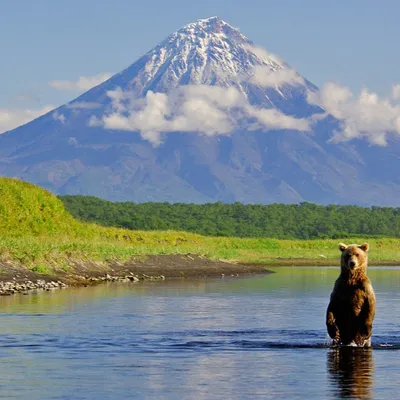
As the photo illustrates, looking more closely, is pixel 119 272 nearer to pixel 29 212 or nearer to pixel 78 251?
pixel 78 251

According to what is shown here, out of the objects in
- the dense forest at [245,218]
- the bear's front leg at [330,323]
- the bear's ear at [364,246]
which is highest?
the dense forest at [245,218]

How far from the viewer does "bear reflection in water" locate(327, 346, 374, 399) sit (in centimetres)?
1827

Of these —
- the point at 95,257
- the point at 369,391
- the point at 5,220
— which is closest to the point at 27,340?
the point at 369,391

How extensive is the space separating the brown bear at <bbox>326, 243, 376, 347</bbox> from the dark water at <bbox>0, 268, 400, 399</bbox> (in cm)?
48

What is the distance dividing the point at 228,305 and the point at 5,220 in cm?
2216

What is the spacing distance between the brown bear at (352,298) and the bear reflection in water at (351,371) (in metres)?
0.45

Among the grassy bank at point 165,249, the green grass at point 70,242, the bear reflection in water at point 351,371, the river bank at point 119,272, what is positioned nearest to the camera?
the bear reflection in water at point 351,371

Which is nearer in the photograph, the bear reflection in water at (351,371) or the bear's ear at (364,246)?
the bear reflection in water at (351,371)

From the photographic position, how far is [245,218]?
13400cm

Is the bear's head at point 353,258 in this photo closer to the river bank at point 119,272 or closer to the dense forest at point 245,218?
the river bank at point 119,272

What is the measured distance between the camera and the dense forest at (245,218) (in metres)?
118

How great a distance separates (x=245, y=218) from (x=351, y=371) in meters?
114

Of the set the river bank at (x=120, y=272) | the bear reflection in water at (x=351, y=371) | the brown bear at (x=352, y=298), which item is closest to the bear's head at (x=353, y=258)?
the brown bear at (x=352, y=298)

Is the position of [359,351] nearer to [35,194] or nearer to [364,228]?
[35,194]
